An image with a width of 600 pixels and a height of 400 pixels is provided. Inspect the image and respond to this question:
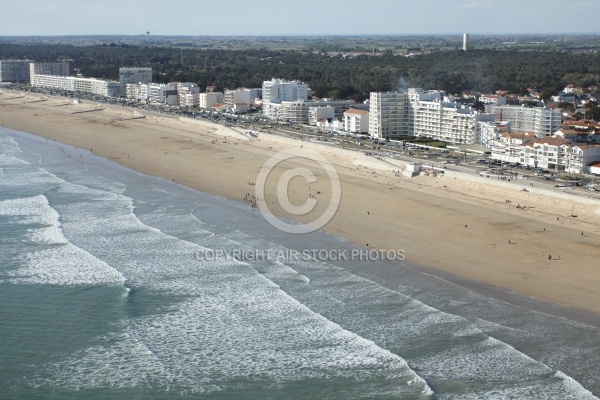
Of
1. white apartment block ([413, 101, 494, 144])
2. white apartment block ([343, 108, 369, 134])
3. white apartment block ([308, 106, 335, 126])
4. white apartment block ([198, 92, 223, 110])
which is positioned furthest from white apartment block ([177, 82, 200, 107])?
white apartment block ([413, 101, 494, 144])

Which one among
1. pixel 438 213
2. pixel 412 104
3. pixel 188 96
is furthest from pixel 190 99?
pixel 438 213

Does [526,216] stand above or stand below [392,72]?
below

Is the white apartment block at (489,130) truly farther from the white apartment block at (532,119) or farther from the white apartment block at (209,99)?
the white apartment block at (209,99)

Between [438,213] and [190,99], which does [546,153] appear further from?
[190,99]

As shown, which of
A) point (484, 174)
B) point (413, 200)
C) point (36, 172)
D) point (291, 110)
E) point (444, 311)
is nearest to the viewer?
point (444, 311)

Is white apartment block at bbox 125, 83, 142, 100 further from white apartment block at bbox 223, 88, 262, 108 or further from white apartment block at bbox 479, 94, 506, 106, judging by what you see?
white apartment block at bbox 479, 94, 506, 106

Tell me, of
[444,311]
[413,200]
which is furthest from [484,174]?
[444,311]

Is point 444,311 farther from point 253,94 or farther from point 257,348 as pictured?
point 253,94
